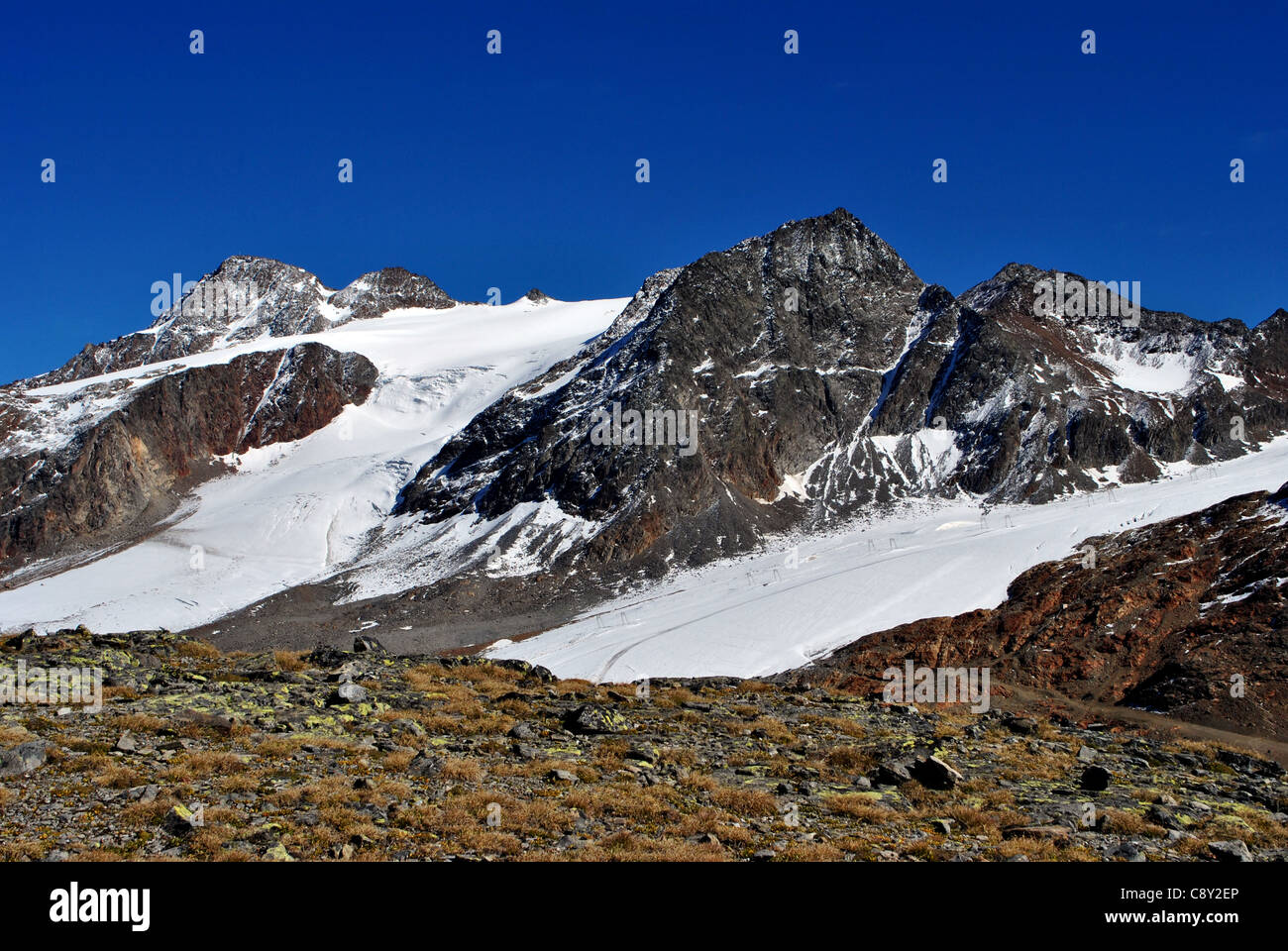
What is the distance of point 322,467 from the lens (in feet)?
541

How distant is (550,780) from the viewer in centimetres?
1738

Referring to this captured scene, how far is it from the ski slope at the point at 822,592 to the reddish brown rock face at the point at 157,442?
347 feet

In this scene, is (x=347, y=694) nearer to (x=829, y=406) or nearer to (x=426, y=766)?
(x=426, y=766)

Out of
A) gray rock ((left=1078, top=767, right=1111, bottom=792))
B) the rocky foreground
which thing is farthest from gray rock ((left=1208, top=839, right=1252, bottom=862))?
gray rock ((left=1078, top=767, right=1111, bottom=792))

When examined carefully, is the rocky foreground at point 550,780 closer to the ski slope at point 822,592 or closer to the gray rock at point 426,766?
the gray rock at point 426,766

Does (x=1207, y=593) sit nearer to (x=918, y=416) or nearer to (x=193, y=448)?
(x=918, y=416)

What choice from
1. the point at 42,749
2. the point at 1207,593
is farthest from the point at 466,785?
the point at 1207,593

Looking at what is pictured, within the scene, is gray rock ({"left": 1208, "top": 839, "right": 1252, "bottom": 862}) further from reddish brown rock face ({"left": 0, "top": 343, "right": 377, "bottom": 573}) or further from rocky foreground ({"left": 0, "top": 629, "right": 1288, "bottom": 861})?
reddish brown rock face ({"left": 0, "top": 343, "right": 377, "bottom": 573})

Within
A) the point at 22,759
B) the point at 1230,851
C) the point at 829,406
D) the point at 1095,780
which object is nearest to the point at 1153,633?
the point at 1095,780

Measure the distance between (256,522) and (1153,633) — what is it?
135m

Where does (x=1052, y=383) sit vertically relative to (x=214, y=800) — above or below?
above

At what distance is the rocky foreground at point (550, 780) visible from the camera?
13.2m

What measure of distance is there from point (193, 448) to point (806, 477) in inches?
4927

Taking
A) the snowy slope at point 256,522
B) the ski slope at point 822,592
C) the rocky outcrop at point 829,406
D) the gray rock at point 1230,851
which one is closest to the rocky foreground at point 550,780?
the gray rock at point 1230,851
